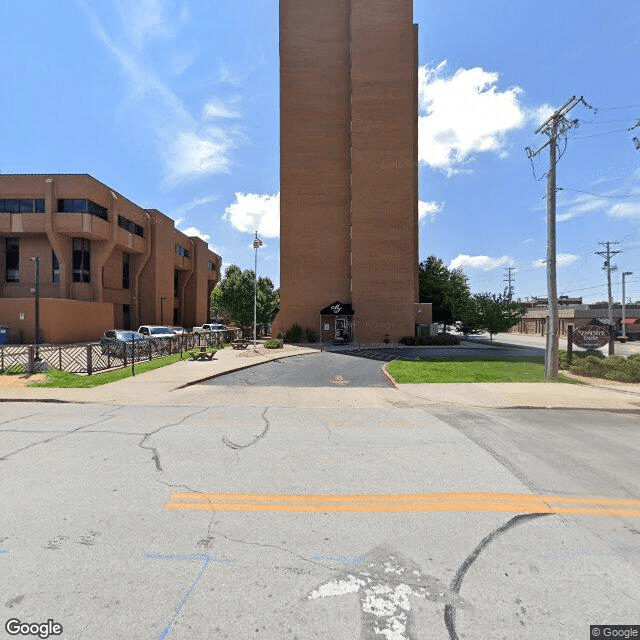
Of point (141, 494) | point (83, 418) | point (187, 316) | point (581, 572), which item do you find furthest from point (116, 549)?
point (187, 316)

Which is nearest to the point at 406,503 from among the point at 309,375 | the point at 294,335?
the point at 309,375

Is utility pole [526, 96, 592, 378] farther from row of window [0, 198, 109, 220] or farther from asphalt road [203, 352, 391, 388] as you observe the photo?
row of window [0, 198, 109, 220]

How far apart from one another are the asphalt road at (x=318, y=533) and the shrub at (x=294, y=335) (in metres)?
24.2

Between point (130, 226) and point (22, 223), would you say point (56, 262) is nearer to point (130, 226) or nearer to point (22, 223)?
point (22, 223)

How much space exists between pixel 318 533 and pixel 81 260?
39724 millimetres

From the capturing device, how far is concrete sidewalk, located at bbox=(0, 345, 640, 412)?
29.4 ft

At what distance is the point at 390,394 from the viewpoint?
10211mm

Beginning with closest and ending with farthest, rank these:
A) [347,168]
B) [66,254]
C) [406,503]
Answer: [406,503] < [66,254] < [347,168]

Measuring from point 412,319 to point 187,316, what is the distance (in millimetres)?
38315

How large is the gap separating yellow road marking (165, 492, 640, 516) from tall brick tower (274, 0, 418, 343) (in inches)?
1051

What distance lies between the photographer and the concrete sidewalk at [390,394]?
8.96m

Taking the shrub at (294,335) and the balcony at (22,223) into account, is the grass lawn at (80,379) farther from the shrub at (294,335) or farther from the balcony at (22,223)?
the balcony at (22,223)

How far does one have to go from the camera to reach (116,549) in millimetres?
3045

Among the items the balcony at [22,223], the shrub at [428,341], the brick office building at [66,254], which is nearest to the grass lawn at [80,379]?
Result: the brick office building at [66,254]
